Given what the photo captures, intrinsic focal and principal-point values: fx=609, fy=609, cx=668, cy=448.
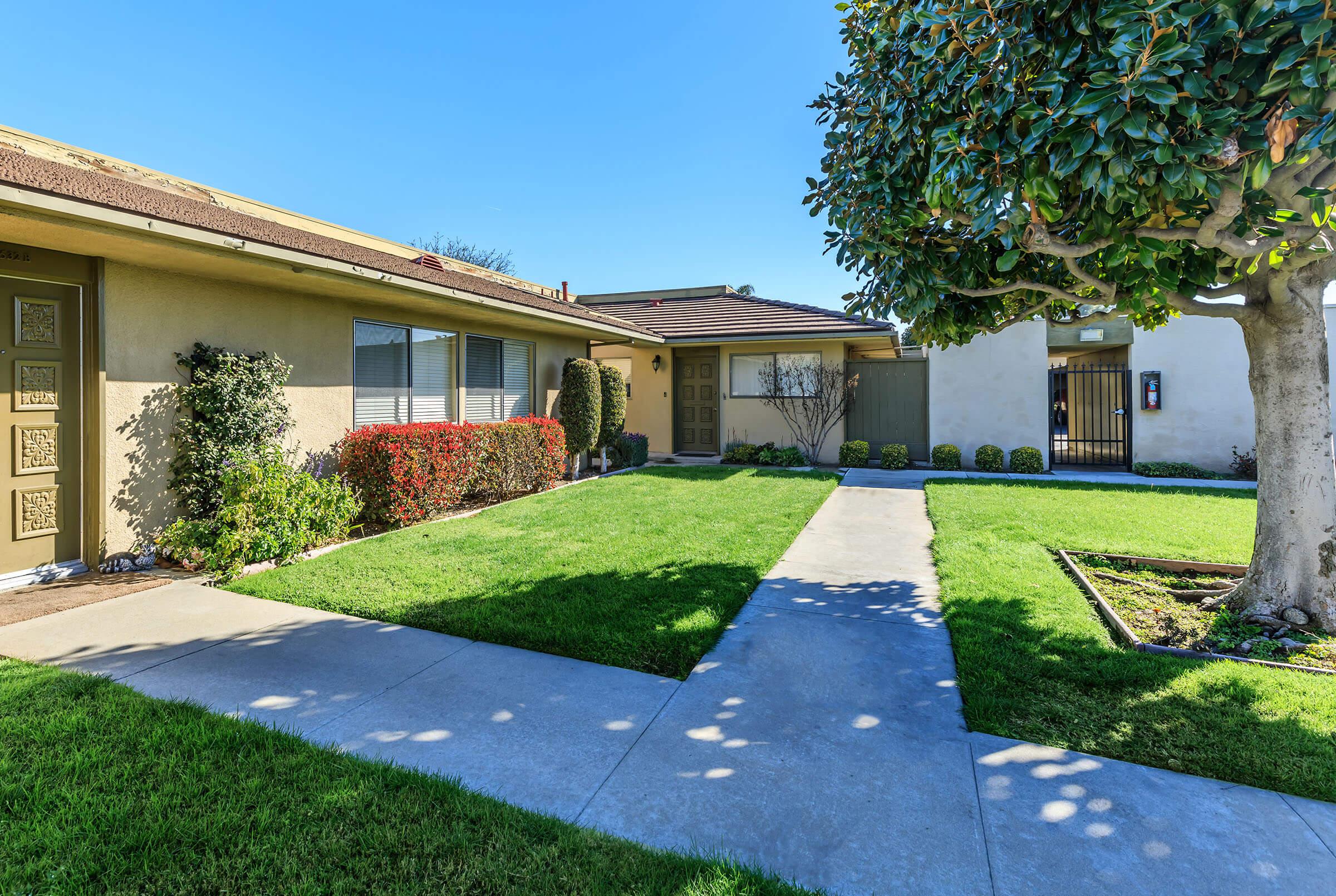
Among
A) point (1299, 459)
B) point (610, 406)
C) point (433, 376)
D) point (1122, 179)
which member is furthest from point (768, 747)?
point (610, 406)

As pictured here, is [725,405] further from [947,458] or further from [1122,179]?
[1122,179]

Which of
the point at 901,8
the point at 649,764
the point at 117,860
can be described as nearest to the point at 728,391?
the point at 901,8

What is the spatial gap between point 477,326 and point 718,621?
281 inches

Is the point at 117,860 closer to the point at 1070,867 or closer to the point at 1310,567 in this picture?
the point at 1070,867

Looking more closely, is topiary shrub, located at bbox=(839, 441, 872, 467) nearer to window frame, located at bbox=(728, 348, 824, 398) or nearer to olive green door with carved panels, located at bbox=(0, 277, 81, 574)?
window frame, located at bbox=(728, 348, 824, 398)

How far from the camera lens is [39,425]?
16.7 ft

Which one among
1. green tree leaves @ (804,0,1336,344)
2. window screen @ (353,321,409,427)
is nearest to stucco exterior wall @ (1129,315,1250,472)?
green tree leaves @ (804,0,1336,344)

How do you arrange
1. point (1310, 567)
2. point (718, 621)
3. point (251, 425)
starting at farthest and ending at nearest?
1. point (251, 425)
2. point (718, 621)
3. point (1310, 567)

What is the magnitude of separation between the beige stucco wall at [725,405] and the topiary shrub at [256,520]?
31.8 feet

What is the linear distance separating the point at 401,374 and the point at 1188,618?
28.8 feet

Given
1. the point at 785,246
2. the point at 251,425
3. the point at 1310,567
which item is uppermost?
the point at 785,246

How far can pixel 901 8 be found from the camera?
3588mm

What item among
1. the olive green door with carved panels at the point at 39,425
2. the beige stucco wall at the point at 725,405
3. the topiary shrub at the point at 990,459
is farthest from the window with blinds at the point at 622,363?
the olive green door with carved panels at the point at 39,425

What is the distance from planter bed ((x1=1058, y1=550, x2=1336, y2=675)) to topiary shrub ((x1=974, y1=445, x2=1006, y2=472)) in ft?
24.2
